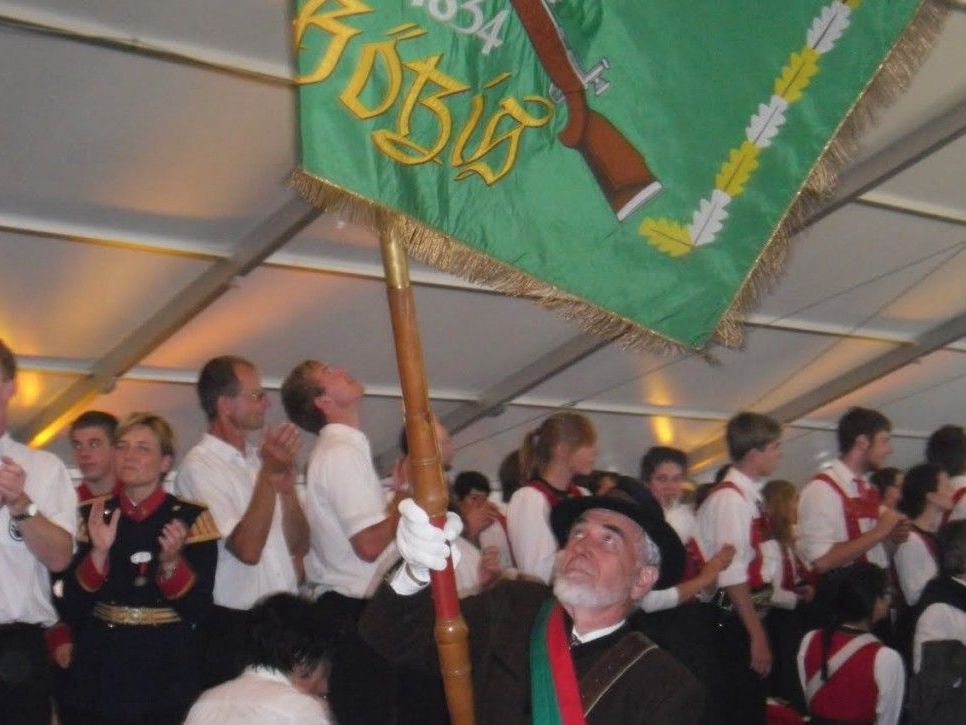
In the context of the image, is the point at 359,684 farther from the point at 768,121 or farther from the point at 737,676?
the point at 737,676

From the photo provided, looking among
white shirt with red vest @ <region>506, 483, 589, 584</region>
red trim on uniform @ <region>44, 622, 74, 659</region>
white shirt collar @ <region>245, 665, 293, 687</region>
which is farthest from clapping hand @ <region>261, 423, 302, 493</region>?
white shirt with red vest @ <region>506, 483, 589, 584</region>

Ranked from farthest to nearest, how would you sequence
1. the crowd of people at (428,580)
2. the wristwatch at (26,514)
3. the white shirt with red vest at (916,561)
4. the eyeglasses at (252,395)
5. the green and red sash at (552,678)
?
the white shirt with red vest at (916,561) → the eyeglasses at (252,395) → the wristwatch at (26,514) → the crowd of people at (428,580) → the green and red sash at (552,678)

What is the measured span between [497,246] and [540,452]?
2.74 m

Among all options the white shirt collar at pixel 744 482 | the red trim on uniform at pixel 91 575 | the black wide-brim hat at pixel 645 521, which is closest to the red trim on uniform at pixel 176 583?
the red trim on uniform at pixel 91 575

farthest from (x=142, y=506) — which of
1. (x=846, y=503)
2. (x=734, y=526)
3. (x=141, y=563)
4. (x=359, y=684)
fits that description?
(x=846, y=503)

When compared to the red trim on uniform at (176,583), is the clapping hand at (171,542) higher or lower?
higher

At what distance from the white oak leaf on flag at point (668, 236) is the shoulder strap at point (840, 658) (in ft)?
10.5

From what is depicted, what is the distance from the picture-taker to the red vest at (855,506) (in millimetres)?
6746

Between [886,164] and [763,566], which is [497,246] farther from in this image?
[886,164]

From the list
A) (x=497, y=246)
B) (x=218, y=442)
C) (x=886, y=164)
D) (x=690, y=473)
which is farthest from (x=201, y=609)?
(x=690, y=473)

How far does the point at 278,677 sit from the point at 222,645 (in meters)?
0.62

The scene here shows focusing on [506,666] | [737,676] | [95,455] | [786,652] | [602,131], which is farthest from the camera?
[786,652]

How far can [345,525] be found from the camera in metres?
4.69

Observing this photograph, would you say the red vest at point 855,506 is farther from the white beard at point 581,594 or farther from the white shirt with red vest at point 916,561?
the white beard at point 581,594
